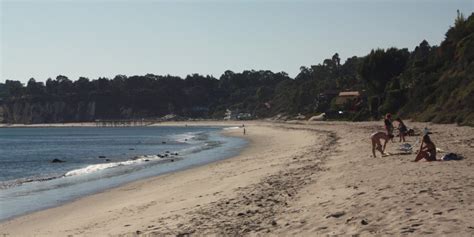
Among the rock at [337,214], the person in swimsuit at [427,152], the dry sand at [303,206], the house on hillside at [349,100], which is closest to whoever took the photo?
the dry sand at [303,206]

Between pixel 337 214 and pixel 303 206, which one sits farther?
pixel 303 206

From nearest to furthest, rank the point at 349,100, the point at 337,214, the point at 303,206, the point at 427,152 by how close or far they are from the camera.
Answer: the point at 337,214, the point at 303,206, the point at 427,152, the point at 349,100

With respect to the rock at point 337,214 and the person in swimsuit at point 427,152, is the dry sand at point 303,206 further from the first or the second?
the person in swimsuit at point 427,152

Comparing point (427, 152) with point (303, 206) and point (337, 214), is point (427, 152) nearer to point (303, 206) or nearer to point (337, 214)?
point (303, 206)

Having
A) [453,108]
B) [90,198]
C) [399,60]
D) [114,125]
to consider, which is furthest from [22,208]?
[114,125]

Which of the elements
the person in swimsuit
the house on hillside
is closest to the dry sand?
the person in swimsuit

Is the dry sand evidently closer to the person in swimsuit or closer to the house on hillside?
the person in swimsuit

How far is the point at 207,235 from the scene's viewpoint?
8992mm

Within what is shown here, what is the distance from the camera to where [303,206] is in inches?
402

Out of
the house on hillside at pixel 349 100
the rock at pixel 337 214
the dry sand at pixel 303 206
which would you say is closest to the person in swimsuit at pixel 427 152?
the dry sand at pixel 303 206

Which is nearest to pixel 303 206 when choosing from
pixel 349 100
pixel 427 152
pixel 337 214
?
pixel 337 214

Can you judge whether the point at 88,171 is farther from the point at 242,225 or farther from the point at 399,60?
the point at 399,60

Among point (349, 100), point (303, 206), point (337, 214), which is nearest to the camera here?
point (337, 214)

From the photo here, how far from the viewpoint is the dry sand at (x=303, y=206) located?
316 inches
